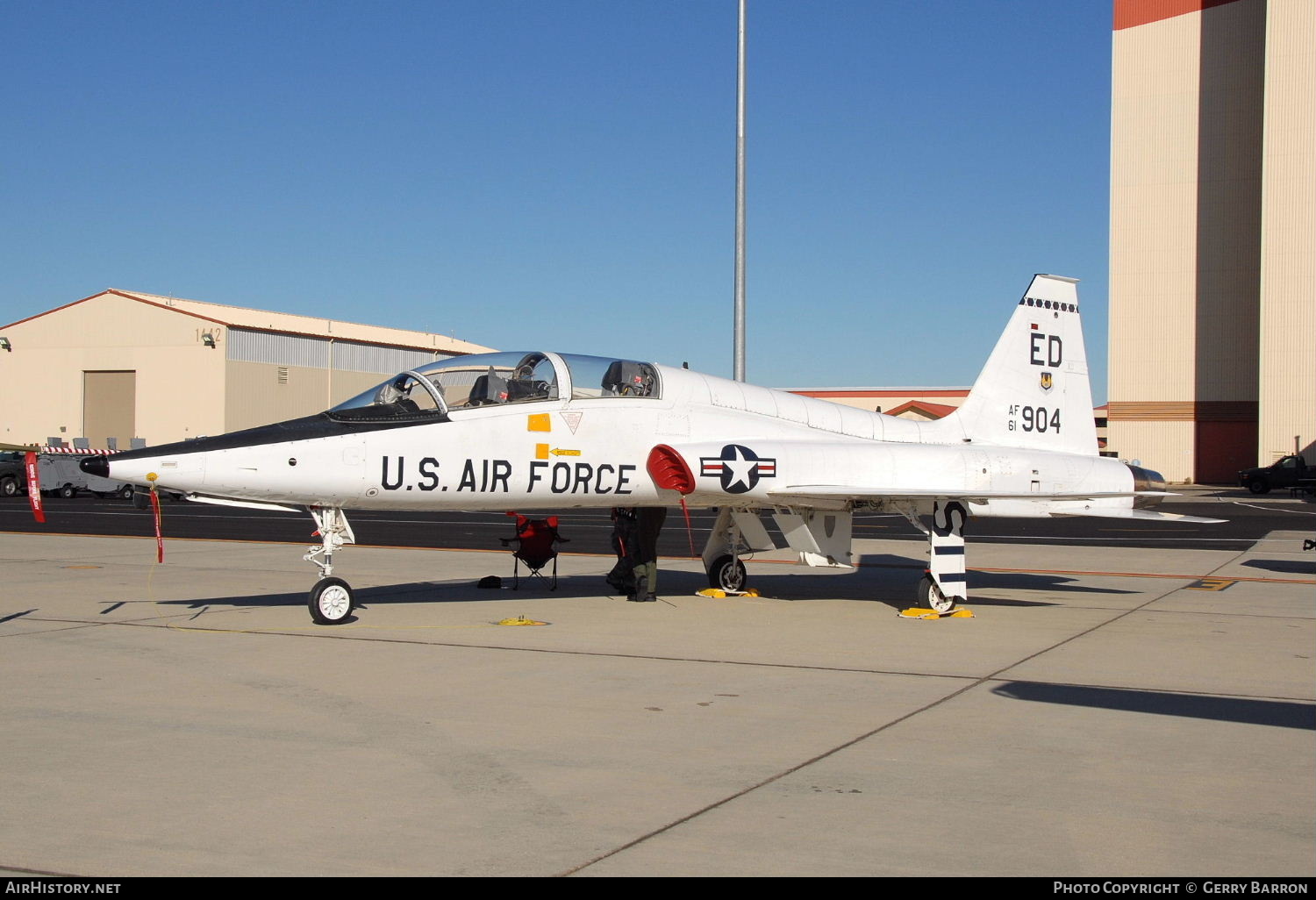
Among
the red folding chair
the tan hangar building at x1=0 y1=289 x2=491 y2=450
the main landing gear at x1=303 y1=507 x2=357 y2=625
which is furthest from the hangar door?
the main landing gear at x1=303 y1=507 x2=357 y2=625

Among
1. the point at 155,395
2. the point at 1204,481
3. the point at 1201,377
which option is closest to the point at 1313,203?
the point at 1201,377

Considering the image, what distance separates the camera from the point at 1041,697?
859 cm

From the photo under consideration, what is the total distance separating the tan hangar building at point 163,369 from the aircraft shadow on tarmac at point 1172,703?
54.4 m

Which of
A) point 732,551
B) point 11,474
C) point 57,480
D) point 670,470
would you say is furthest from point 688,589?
point 11,474

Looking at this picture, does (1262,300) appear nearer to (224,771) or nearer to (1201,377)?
(1201,377)

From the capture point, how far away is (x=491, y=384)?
12461mm

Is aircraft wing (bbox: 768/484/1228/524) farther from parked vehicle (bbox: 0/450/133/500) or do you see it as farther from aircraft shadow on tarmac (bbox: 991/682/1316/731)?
parked vehicle (bbox: 0/450/133/500)

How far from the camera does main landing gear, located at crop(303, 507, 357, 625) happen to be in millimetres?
11711

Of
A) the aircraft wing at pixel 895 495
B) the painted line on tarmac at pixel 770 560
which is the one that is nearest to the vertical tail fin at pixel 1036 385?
the aircraft wing at pixel 895 495

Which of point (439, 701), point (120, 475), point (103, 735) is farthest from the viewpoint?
point (120, 475)

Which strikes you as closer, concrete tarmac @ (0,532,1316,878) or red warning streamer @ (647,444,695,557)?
concrete tarmac @ (0,532,1316,878)

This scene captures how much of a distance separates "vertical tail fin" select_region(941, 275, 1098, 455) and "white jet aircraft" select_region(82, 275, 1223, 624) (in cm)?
2

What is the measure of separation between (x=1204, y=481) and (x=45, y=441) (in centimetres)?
6163

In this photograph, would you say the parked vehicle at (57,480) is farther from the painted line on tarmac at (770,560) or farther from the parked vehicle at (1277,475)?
the parked vehicle at (1277,475)
